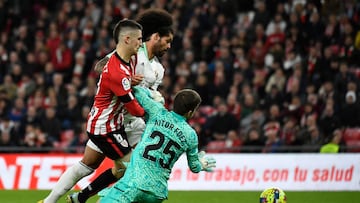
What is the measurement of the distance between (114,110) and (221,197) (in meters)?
5.66

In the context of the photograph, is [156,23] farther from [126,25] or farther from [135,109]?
[135,109]

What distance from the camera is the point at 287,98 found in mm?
Result: 19906

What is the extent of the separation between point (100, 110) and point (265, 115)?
32.4 feet

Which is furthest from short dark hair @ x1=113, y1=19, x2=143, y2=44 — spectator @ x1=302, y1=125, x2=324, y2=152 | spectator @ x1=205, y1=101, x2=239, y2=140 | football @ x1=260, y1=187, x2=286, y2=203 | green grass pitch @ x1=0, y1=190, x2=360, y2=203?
spectator @ x1=205, y1=101, x2=239, y2=140

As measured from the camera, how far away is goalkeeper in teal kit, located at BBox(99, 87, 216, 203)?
29.0 ft

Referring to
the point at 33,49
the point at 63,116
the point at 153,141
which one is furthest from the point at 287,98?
the point at 153,141

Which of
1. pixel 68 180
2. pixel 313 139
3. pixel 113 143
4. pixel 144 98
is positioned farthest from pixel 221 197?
pixel 144 98

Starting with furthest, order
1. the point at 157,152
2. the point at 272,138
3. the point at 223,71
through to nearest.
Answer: the point at 223,71
the point at 272,138
the point at 157,152

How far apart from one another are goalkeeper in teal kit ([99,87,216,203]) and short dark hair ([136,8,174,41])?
1.61 metres

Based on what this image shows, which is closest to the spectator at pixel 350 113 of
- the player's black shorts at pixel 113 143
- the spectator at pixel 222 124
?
the spectator at pixel 222 124

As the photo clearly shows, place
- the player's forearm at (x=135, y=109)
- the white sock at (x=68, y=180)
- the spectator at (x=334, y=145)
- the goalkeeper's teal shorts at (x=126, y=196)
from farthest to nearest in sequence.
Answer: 1. the spectator at (x=334, y=145)
2. the white sock at (x=68, y=180)
3. the player's forearm at (x=135, y=109)
4. the goalkeeper's teal shorts at (x=126, y=196)

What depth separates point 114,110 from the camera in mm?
10203

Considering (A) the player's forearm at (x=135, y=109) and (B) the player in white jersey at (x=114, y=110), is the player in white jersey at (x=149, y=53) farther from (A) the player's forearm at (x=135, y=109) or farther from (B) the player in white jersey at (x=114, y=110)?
(A) the player's forearm at (x=135, y=109)

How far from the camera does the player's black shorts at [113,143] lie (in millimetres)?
10242
